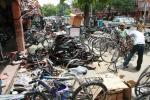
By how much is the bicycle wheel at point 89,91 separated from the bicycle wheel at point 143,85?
97 cm

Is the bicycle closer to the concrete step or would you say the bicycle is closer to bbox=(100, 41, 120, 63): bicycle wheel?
the concrete step

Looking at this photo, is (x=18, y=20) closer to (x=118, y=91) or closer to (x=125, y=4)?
(x=118, y=91)

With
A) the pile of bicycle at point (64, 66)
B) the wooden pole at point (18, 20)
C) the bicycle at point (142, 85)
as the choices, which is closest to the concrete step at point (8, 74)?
the pile of bicycle at point (64, 66)

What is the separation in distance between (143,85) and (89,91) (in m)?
1.42

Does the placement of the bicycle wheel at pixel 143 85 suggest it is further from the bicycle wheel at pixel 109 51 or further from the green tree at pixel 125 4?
the green tree at pixel 125 4

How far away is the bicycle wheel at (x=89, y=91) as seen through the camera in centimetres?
605

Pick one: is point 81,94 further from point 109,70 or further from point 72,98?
point 109,70

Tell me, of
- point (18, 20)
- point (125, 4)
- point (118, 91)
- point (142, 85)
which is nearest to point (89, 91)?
point (118, 91)

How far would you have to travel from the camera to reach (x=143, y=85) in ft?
21.7

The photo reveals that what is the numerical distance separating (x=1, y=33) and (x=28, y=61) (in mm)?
4722

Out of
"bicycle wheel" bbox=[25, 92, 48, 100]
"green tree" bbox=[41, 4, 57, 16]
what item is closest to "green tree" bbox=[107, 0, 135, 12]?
"bicycle wheel" bbox=[25, 92, 48, 100]

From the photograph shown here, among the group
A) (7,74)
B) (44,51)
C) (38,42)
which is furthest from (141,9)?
(7,74)

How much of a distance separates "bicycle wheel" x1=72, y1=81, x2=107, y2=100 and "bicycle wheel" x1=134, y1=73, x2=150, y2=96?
966mm

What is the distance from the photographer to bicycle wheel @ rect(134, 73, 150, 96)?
6.53 meters
